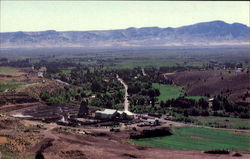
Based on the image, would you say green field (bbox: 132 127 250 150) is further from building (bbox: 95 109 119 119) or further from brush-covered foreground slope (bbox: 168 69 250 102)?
brush-covered foreground slope (bbox: 168 69 250 102)

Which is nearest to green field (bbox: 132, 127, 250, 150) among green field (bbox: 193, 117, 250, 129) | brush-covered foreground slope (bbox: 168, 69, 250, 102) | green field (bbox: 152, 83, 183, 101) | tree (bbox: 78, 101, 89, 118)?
green field (bbox: 193, 117, 250, 129)

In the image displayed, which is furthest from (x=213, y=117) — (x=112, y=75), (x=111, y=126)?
(x=112, y=75)

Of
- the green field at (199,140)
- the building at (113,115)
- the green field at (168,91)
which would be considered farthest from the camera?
the green field at (168,91)

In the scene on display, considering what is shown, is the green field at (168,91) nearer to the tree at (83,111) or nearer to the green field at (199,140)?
the tree at (83,111)

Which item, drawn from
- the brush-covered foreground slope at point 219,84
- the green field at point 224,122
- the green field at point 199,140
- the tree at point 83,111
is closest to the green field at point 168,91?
the brush-covered foreground slope at point 219,84

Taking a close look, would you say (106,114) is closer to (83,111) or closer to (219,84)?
(83,111)

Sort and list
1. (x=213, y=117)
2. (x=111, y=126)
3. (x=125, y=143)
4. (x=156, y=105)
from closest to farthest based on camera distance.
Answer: (x=125, y=143), (x=111, y=126), (x=213, y=117), (x=156, y=105)

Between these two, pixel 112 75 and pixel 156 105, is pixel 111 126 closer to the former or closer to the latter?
pixel 156 105
